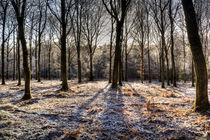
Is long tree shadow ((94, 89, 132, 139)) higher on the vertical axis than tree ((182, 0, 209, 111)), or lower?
lower

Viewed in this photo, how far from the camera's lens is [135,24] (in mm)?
18672

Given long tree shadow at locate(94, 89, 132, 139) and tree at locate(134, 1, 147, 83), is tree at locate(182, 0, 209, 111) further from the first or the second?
tree at locate(134, 1, 147, 83)

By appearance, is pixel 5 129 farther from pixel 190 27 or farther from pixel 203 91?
pixel 190 27

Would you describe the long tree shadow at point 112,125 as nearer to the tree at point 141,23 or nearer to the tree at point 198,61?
the tree at point 198,61

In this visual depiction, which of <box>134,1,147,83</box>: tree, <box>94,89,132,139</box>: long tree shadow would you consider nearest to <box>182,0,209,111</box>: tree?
<box>94,89,132,139</box>: long tree shadow

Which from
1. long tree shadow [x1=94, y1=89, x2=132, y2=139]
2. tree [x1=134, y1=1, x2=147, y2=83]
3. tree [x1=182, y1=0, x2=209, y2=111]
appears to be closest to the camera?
long tree shadow [x1=94, y1=89, x2=132, y2=139]

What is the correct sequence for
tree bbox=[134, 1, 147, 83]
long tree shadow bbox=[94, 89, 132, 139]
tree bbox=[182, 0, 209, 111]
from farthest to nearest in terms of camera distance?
1. tree bbox=[134, 1, 147, 83]
2. tree bbox=[182, 0, 209, 111]
3. long tree shadow bbox=[94, 89, 132, 139]

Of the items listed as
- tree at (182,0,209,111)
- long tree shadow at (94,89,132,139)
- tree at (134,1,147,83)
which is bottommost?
long tree shadow at (94,89,132,139)

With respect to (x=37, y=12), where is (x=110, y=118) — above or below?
below

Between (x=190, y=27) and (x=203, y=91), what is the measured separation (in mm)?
2352

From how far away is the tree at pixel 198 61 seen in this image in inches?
177

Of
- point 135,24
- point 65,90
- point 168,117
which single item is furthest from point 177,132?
point 135,24

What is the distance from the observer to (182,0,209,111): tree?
449 centimetres

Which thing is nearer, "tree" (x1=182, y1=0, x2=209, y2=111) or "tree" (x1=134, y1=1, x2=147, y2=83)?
"tree" (x1=182, y1=0, x2=209, y2=111)
